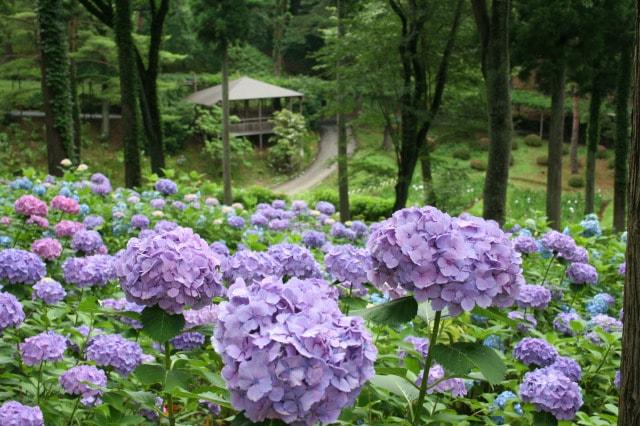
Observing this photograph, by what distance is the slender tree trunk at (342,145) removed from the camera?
42.1ft

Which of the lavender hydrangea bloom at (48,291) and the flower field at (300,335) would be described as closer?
the flower field at (300,335)

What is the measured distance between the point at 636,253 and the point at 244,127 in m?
26.8

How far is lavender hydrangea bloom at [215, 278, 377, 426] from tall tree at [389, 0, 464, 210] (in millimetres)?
10303

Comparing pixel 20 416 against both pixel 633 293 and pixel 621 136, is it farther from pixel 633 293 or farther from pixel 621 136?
pixel 621 136

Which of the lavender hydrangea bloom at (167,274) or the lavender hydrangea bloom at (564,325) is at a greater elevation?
the lavender hydrangea bloom at (167,274)

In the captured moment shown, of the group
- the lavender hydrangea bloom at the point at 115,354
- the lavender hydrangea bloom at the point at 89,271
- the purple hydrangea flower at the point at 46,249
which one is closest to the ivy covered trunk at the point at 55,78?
the purple hydrangea flower at the point at 46,249

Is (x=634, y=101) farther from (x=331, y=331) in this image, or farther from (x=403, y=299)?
(x=331, y=331)

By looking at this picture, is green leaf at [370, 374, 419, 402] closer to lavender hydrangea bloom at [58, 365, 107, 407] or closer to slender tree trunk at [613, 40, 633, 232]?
lavender hydrangea bloom at [58, 365, 107, 407]

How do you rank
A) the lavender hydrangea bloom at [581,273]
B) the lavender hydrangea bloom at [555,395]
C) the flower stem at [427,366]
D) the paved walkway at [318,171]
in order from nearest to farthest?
the flower stem at [427,366] → the lavender hydrangea bloom at [555,395] → the lavender hydrangea bloom at [581,273] → the paved walkway at [318,171]

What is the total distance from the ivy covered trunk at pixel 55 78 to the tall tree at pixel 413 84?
547cm

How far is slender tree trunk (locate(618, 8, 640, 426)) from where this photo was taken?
1.51 m

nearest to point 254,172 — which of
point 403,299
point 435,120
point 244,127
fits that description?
point 244,127

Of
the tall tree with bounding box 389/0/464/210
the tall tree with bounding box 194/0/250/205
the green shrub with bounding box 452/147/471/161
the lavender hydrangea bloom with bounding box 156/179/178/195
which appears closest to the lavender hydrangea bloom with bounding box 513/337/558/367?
the lavender hydrangea bloom with bounding box 156/179/178/195

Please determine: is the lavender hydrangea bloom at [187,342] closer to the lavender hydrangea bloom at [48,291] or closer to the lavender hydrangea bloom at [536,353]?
the lavender hydrangea bloom at [48,291]
